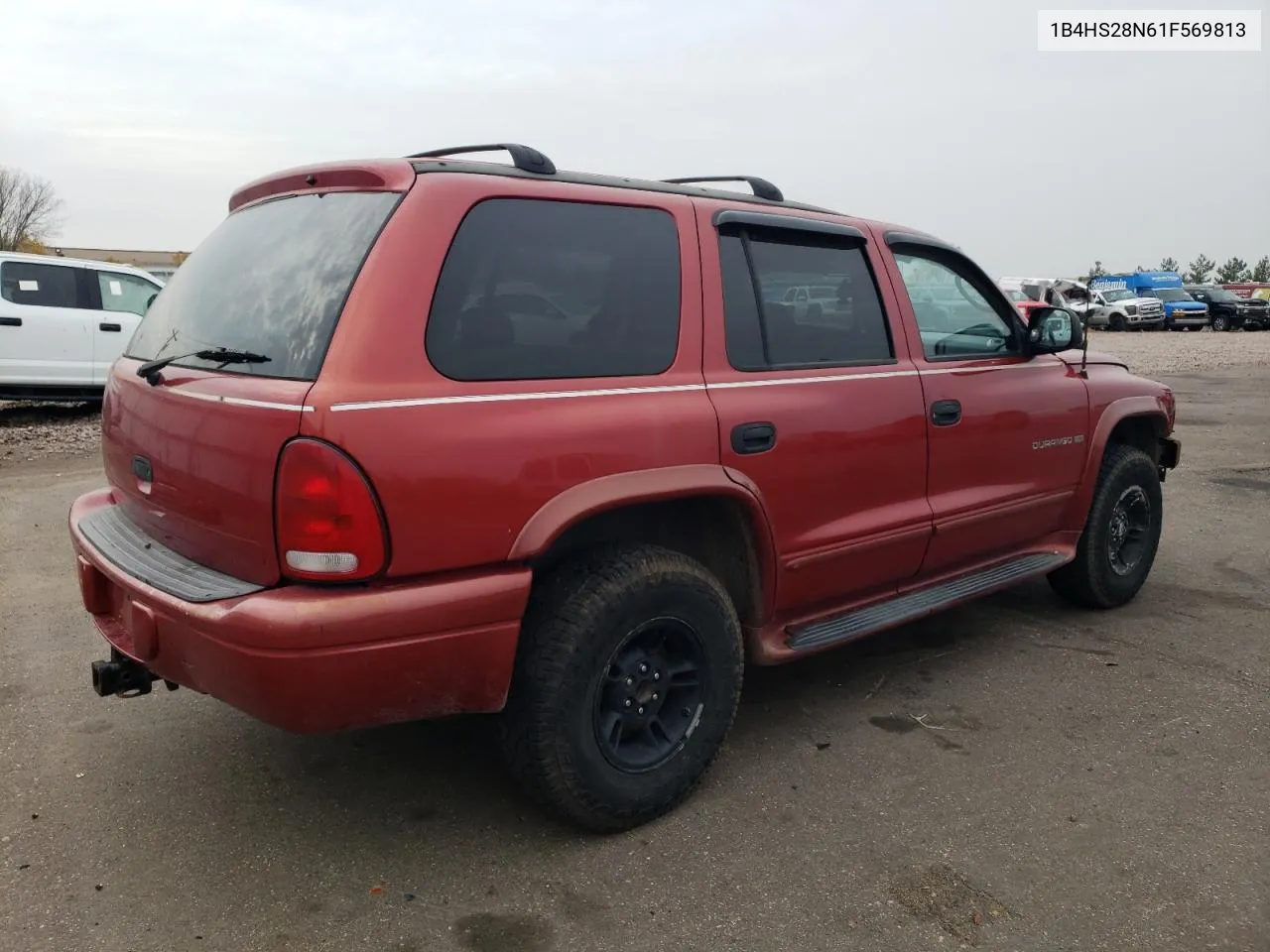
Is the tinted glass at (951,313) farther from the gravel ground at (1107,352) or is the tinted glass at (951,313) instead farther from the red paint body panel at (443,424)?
the gravel ground at (1107,352)

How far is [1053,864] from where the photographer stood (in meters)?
2.67

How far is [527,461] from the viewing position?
2.49m

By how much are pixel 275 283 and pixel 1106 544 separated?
3.73 m

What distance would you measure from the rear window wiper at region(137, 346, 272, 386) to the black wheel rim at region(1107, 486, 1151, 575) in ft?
12.5

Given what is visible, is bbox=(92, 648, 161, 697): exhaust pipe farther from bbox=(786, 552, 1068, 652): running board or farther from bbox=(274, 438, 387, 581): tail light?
bbox=(786, 552, 1068, 652): running board

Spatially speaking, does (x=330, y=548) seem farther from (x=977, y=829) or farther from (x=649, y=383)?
(x=977, y=829)

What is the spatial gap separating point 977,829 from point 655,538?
4.02ft

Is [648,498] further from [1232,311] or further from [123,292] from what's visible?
[1232,311]

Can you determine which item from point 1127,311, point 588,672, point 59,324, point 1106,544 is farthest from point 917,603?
point 1127,311

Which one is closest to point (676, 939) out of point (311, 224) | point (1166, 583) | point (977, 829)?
point (977, 829)

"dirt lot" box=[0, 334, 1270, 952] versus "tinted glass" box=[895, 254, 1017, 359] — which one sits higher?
"tinted glass" box=[895, 254, 1017, 359]

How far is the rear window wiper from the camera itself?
100 inches

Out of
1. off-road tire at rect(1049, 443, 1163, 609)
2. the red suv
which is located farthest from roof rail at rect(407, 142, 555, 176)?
off-road tire at rect(1049, 443, 1163, 609)

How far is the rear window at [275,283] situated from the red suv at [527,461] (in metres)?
0.01
